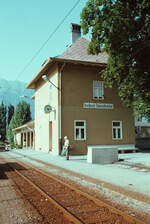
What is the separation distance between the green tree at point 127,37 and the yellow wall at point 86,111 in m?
4.78

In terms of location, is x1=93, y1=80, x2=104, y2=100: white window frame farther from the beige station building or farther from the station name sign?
the station name sign

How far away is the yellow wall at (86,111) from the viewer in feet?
64.3

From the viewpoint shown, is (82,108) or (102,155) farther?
(82,108)

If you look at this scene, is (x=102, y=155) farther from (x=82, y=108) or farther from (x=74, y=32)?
(x=74, y=32)

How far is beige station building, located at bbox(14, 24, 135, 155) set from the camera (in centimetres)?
1955

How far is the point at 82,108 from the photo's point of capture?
20156mm

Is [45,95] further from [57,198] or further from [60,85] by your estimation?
[57,198]

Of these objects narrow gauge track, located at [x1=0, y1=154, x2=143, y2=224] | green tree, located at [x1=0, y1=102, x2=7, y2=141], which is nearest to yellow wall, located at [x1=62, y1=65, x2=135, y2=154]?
narrow gauge track, located at [x1=0, y1=154, x2=143, y2=224]

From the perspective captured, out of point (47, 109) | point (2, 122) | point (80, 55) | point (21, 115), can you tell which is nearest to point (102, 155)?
point (47, 109)

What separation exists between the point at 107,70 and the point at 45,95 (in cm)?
886

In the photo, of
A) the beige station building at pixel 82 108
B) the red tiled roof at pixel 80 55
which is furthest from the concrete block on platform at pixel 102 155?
the red tiled roof at pixel 80 55

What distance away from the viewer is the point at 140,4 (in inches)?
532

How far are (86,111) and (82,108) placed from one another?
44cm

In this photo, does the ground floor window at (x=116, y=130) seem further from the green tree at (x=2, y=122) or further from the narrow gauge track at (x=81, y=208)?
the green tree at (x=2, y=122)
